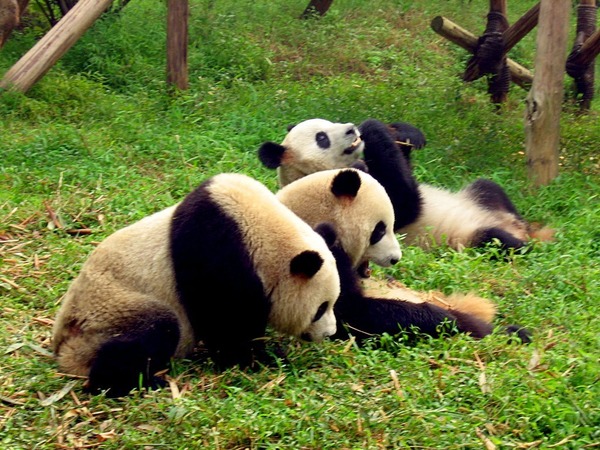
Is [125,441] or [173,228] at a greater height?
[173,228]

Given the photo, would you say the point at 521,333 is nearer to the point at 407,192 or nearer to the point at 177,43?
the point at 407,192

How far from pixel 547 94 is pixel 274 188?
8.07ft

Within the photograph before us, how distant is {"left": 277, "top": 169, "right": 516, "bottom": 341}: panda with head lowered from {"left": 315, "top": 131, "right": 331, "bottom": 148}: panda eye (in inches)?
48.9

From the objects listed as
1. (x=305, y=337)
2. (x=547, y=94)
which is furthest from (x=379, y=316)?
(x=547, y=94)

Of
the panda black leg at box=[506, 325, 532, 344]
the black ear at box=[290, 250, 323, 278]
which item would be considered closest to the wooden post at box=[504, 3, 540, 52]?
the panda black leg at box=[506, 325, 532, 344]

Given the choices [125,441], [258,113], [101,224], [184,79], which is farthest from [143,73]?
[125,441]

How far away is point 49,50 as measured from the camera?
8328mm

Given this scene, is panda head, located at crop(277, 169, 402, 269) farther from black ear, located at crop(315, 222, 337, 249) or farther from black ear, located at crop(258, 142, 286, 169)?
black ear, located at crop(258, 142, 286, 169)

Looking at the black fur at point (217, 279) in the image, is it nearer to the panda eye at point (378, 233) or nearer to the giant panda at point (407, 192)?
the panda eye at point (378, 233)

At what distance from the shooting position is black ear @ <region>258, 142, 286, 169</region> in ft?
20.1

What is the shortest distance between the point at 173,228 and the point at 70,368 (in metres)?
0.83

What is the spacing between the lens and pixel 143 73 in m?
9.55

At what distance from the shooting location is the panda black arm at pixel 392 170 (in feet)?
21.6

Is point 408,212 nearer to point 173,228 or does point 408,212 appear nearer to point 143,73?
point 173,228
